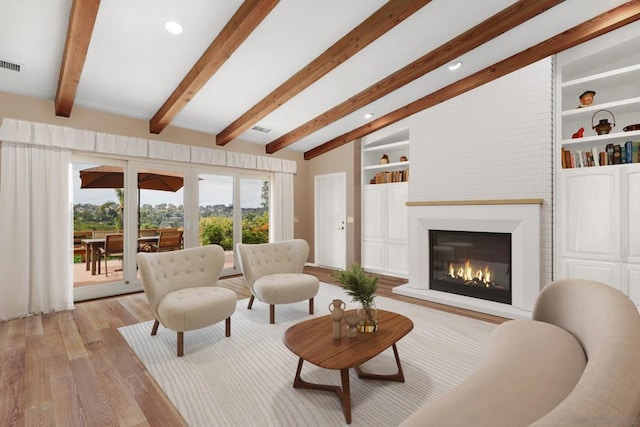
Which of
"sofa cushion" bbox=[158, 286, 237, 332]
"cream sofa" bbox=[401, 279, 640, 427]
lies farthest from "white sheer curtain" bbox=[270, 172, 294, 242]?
"cream sofa" bbox=[401, 279, 640, 427]

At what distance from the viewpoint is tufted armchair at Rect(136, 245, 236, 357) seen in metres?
2.58

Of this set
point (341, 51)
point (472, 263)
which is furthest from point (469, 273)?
point (341, 51)

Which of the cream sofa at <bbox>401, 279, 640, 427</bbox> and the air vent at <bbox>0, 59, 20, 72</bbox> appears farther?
the air vent at <bbox>0, 59, 20, 72</bbox>

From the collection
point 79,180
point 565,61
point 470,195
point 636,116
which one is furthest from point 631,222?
point 79,180

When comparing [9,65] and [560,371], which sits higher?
[9,65]

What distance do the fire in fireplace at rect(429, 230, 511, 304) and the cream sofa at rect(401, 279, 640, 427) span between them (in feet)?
6.77

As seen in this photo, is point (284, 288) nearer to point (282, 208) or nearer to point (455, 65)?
point (282, 208)

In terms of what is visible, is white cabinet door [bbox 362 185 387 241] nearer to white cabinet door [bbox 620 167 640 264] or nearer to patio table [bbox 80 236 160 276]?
white cabinet door [bbox 620 167 640 264]

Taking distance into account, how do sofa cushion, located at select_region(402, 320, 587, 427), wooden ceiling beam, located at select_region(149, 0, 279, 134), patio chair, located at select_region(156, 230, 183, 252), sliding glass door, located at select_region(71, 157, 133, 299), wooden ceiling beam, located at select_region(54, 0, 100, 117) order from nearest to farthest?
sofa cushion, located at select_region(402, 320, 587, 427) < wooden ceiling beam, located at select_region(54, 0, 100, 117) < wooden ceiling beam, located at select_region(149, 0, 279, 134) < sliding glass door, located at select_region(71, 157, 133, 299) < patio chair, located at select_region(156, 230, 183, 252)

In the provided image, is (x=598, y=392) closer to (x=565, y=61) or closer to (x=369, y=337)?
(x=369, y=337)

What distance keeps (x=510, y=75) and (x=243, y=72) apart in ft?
11.1

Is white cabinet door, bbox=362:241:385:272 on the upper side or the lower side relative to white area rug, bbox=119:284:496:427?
upper

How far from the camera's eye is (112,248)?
432 cm

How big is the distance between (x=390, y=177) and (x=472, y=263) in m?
2.14
